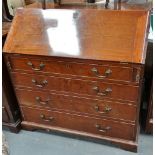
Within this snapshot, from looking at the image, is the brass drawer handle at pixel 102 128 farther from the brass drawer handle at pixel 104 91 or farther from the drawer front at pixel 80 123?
the brass drawer handle at pixel 104 91

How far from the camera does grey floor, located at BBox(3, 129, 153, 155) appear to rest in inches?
68.9

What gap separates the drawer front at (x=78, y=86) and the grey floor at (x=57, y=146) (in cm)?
50

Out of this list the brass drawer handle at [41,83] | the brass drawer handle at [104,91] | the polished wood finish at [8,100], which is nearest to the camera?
the brass drawer handle at [104,91]

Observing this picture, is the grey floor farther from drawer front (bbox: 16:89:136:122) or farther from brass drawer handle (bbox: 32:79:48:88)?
brass drawer handle (bbox: 32:79:48:88)

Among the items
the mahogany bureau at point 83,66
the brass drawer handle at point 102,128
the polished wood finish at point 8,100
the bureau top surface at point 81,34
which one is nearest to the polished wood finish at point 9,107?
the polished wood finish at point 8,100

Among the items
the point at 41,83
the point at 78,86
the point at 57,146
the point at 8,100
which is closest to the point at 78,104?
the point at 78,86

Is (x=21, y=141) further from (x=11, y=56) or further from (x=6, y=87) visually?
(x=11, y=56)

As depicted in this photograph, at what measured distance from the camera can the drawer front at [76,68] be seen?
4.48 ft

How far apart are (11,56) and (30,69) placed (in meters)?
0.16

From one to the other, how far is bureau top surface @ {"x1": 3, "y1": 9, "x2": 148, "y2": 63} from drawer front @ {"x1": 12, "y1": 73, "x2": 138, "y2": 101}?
0.19 metres

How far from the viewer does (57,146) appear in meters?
1.83

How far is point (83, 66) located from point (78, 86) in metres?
0.17

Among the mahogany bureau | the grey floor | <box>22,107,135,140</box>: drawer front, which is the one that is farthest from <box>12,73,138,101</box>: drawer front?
the grey floor

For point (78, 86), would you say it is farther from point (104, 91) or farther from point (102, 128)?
point (102, 128)
